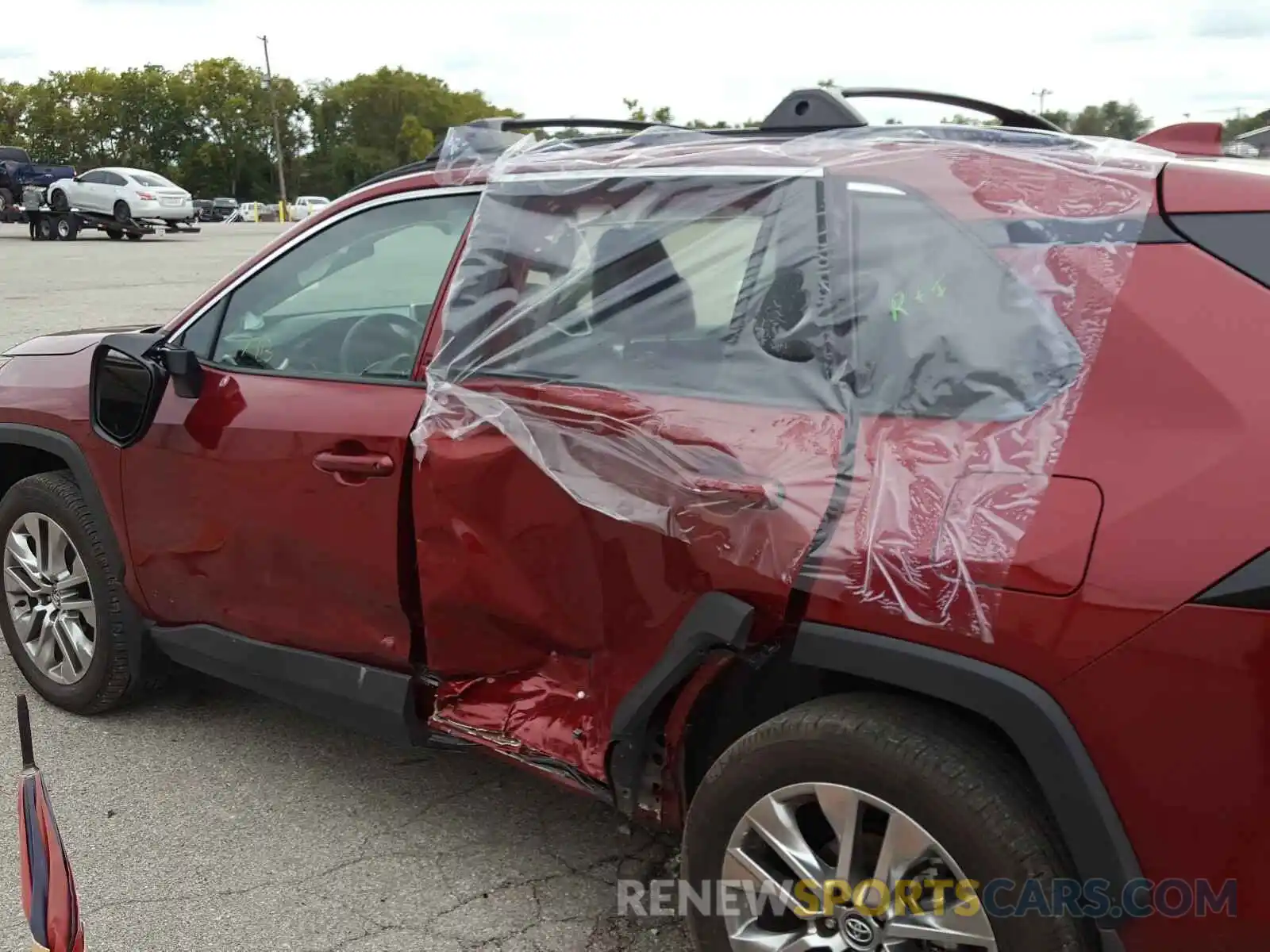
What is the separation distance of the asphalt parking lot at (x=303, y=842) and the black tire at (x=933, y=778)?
80 centimetres

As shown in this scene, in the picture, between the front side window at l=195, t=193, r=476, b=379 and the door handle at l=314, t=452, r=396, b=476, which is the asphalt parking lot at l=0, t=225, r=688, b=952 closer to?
the door handle at l=314, t=452, r=396, b=476

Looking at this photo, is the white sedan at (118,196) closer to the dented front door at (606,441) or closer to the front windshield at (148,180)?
the front windshield at (148,180)

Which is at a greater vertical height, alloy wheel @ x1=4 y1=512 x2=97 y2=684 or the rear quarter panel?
the rear quarter panel

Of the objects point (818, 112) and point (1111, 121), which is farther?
point (1111, 121)

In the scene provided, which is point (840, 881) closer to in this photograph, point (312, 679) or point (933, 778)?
point (933, 778)

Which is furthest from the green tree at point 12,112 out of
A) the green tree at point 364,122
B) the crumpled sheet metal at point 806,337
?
the crumpled sheet metal at point 806,337

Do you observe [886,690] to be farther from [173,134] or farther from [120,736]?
[173,134]

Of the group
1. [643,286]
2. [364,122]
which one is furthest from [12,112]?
[643,286]

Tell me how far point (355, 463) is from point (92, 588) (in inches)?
53.7

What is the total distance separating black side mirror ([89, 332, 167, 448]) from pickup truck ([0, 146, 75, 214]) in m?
37.5

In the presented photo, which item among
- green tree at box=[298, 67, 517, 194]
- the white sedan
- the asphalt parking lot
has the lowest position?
the asphalt parking lot

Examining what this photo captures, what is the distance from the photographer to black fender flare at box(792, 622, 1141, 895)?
5.86 ft

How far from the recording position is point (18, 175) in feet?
120

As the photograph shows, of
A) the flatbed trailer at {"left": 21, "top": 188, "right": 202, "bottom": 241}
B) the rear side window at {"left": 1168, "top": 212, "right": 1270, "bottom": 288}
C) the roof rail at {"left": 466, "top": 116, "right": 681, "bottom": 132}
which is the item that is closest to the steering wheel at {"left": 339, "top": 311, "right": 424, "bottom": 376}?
the roof rail at {"left": 466, "top": 116, "right": 681, "bottom": 132}
